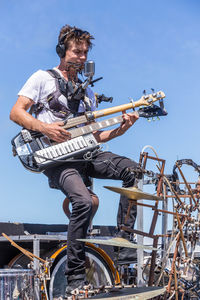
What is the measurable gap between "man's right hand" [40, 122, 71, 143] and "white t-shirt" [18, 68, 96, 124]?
0.19 m

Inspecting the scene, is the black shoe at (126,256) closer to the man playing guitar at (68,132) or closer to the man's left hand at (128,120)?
the man playing guitar at (68,132)

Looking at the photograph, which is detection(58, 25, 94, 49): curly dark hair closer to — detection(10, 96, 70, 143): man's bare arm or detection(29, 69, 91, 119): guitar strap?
detection(29, 69, 91, 119): guitar strap

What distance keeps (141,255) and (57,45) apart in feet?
7.55

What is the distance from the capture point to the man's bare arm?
439cm

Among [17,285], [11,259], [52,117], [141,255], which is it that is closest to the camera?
[17,285]

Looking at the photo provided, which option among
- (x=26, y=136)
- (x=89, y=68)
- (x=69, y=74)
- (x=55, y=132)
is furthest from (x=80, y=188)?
(x=69, y=74)

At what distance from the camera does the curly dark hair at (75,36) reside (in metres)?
4.83

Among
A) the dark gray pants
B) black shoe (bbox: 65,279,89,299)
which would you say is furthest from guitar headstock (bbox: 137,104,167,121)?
black shoe (bbox: 65,279,89,299)

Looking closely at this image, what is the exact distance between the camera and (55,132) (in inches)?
174

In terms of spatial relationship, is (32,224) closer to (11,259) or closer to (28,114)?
(11,259)

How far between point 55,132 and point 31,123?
0.78 ft

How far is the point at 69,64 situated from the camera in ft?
15.7

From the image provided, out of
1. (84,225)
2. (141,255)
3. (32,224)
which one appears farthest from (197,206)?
(32,224)

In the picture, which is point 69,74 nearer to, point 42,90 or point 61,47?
point 61,47
